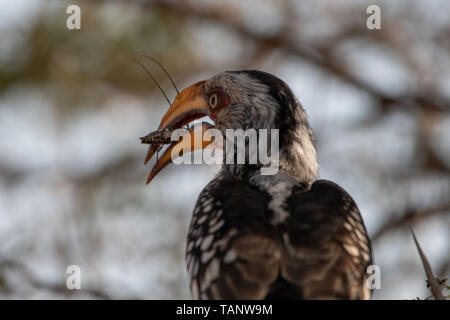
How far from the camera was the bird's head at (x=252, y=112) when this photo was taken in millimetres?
3414

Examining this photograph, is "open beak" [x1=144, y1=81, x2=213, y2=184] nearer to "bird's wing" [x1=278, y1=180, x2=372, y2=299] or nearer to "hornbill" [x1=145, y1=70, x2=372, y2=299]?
"hornbill" [x1=145, y1=70, x2=372, y2=299]

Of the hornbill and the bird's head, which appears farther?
the bird's head

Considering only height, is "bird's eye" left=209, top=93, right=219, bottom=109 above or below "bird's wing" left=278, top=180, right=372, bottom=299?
above

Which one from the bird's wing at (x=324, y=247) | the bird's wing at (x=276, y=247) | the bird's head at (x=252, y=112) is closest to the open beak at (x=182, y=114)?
the bird's head at (x=252, y=112)

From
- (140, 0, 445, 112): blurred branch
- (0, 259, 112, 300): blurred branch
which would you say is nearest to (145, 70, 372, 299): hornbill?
(0, 259, 112, 300): blurred branch

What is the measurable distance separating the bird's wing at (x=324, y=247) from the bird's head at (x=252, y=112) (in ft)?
1.44

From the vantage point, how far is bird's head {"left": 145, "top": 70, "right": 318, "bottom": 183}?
3414 mm

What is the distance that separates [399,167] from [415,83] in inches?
50.7

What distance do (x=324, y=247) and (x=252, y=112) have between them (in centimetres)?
111

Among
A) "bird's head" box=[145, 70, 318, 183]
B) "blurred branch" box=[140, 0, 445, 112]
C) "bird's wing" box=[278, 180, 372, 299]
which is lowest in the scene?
"bird's wing" box=[278, 180, 372, 299]

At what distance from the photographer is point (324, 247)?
264 cm

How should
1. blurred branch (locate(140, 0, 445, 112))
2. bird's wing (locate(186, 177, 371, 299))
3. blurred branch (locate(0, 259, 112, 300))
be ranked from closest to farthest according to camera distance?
bird's wing (locate(186, 177, 371, 299)) → blurred branch (locate(0, 259, 112, 300)) → blurred branch (locate(140, 0, 445, 112))

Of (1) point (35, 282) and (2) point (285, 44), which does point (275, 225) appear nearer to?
(1) point (35, 282)

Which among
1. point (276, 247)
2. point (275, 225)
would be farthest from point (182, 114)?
point (276, 247)
